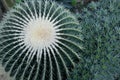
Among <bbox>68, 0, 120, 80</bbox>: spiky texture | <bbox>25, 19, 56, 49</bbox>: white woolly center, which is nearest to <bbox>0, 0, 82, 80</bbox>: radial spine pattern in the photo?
<bbox>25, 19, 56, 49</bbox>: white woolly center

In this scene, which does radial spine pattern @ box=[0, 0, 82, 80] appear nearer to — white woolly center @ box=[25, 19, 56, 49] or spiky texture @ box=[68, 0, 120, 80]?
white woolly center @ box=[25, 19, 56, 49]

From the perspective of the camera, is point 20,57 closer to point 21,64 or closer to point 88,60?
point 21,64

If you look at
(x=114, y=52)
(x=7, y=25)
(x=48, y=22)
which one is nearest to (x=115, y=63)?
(x=114, y=52)

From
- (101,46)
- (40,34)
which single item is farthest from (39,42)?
(101,46)

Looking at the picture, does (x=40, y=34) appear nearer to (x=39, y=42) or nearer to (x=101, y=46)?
(x=39, y=42)

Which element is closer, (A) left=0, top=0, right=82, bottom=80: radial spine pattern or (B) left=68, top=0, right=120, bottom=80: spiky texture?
(A) left=0, top=0, right=82, bottom=80: radial spine pattern

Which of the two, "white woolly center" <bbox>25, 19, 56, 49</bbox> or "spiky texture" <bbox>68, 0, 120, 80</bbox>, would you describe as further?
"spiky texture" <bbox>68, 0, 120, 80</bbox>

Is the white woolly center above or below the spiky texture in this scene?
above
